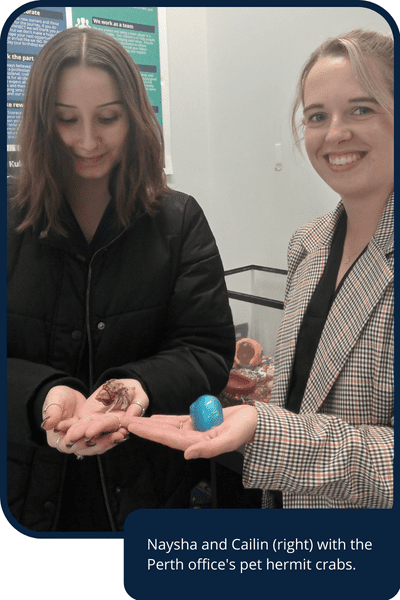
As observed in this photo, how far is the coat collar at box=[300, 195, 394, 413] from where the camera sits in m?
0.70

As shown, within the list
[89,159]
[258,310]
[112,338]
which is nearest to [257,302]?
[258,310]

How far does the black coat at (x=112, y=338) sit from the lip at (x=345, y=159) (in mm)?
217

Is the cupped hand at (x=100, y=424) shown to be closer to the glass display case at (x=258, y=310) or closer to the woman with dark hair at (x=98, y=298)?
the woman with dark hair at (x=98, y=298)

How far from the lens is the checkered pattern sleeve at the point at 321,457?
0.69 meters

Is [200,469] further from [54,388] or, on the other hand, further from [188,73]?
Answer: [188,73]

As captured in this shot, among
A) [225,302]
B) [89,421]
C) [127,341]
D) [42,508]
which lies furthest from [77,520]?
[225,302]

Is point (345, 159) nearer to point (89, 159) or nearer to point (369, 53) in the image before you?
point (369, 53)

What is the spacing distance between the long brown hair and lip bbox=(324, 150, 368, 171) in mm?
264

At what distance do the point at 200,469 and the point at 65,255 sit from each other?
407mm

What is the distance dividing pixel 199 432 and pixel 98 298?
26cm

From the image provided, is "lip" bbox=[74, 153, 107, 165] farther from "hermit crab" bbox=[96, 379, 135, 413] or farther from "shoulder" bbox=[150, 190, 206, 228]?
"hermit crab" bbox=[96, 379, 135, 413]

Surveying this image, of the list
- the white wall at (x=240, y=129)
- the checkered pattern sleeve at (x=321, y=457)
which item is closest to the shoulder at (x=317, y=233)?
the white wall at (x=240, y=129)

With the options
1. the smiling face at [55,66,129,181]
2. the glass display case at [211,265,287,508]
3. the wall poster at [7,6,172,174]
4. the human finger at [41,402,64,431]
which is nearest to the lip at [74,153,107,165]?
the smiling face at [55,66,129,181]

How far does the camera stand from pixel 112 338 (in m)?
0.76
